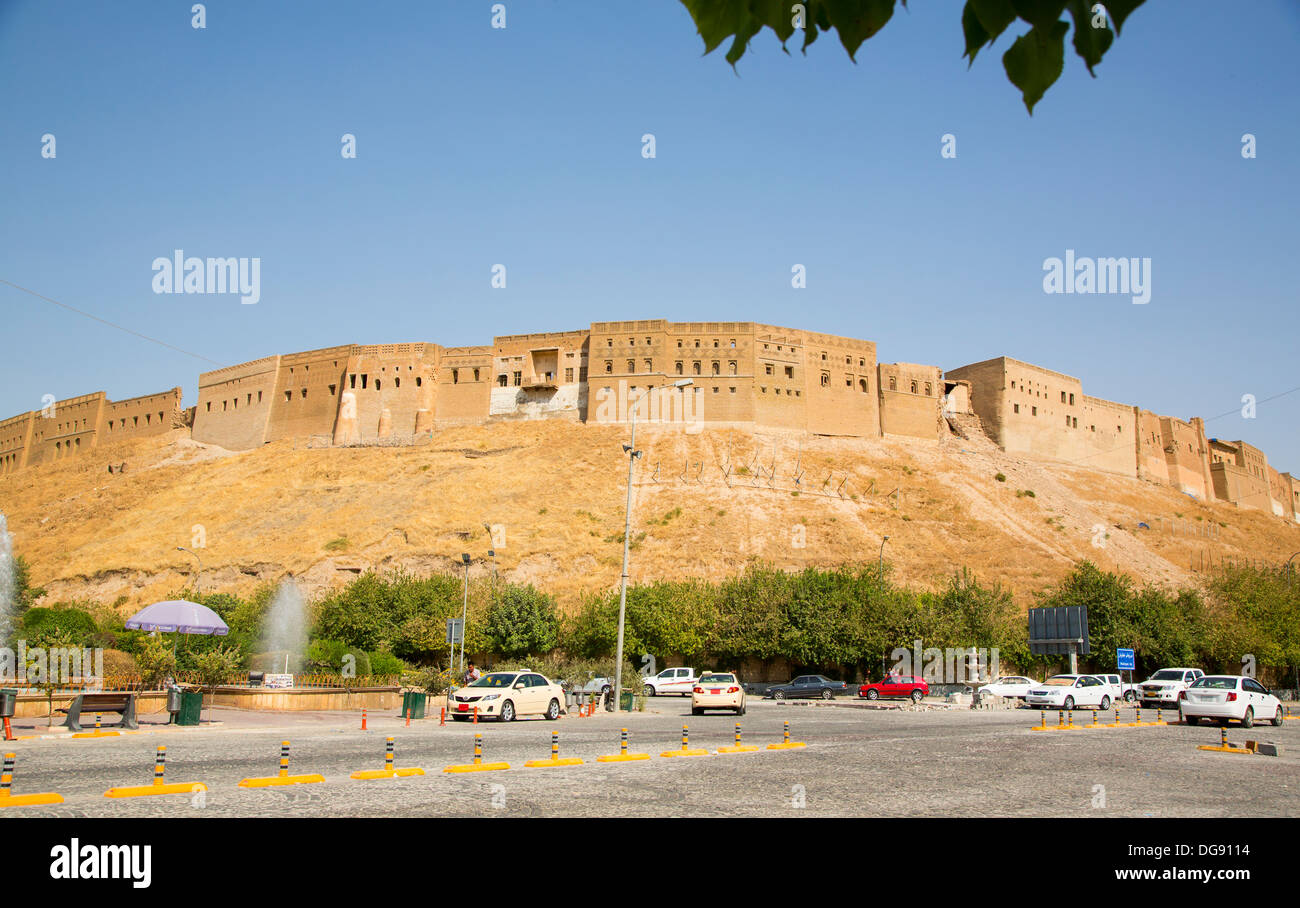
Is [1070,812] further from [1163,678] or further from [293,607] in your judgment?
[293,607]

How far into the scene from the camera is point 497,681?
25453 mm

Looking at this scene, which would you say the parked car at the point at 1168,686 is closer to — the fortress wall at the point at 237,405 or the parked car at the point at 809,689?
the parked car at the point at 809,689

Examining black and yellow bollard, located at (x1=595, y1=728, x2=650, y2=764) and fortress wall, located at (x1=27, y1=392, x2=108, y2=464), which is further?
fortress wall, located at (x1=27, y1=392, x2=108, y2=464)

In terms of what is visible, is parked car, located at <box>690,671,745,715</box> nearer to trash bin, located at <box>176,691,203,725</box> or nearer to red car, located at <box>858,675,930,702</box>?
red car, located at <box>858,675,930,702</box>

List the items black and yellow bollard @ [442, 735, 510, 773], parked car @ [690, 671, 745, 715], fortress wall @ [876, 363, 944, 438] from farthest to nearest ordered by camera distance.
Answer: fortress wall @ [876, 363, 944, 438] → parked car @ [690, 671, 745, 715] → black and yellow bollard @ [442, 735, 510, 773]

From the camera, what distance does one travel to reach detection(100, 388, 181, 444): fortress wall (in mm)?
100500

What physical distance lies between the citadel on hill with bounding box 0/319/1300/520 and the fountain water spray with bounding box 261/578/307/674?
3652 cm

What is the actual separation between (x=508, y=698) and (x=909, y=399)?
7336cm

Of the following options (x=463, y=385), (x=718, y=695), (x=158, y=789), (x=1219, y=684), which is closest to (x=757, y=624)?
(x=718, y=695)

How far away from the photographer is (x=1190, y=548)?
82.4m

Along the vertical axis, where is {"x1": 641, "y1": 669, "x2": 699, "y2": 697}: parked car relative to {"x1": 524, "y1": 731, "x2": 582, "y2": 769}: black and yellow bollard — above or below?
below

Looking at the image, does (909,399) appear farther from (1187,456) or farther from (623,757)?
(623,757)

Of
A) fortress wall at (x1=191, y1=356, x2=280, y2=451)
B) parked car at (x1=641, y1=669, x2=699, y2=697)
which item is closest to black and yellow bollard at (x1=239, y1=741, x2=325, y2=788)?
parked car at (x1=641, y1=669, x2=699, y2=697)

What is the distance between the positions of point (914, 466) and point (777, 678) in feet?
136
